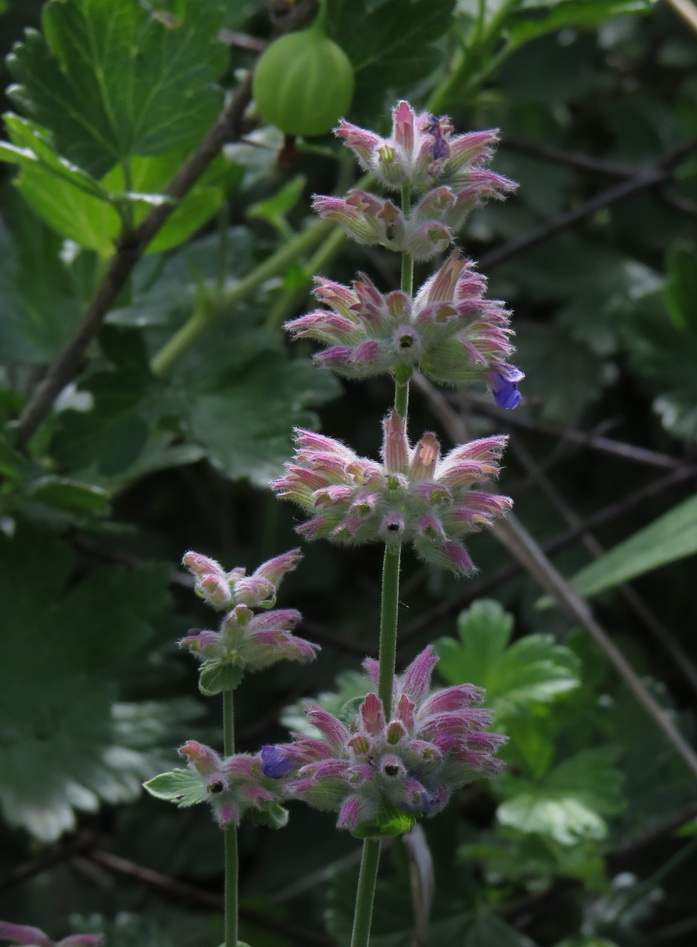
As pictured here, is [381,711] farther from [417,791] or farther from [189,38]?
[189,38]

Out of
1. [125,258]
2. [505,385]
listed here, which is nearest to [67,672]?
[125,258]

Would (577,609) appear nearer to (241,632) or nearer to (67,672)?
(67,672)

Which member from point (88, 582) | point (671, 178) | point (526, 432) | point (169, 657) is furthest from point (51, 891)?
point (671, 178)

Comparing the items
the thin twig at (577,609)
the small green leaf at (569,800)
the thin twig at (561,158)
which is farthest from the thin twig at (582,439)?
the small green leaf at (569,800)

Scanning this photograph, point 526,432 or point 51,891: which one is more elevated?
point 526,432

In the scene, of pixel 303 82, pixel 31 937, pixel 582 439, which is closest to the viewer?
pixel 31 937

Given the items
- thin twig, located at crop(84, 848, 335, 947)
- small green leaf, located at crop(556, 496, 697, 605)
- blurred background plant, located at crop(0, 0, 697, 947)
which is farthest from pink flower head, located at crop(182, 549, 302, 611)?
thin twig, located at crop(84, 848, 335, 947)
